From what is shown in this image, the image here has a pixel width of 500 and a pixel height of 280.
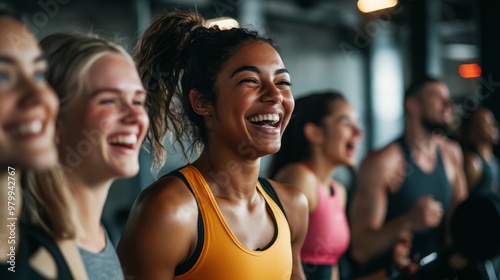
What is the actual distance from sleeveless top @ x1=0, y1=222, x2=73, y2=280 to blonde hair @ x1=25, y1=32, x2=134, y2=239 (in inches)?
0.5

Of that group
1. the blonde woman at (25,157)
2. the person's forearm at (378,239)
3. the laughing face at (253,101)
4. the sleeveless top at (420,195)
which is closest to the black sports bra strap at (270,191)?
the laughing face at (253,101)

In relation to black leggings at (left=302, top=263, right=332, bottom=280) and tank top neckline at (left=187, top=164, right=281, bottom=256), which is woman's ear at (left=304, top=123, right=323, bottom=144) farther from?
tank top neckline at (left=187, top=164, right=281, bottom=256)

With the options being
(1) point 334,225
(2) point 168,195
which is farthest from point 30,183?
(1) point 334,225

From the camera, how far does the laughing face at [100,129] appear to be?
910mm

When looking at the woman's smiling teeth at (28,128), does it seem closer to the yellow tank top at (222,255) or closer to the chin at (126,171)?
the chin at (126,171)

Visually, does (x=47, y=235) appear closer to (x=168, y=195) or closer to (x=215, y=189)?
(x=168, y=195)

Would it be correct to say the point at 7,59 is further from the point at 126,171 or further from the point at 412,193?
the point at 412,193

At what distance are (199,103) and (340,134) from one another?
1054 mm

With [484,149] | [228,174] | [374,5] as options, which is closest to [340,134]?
[228,174]

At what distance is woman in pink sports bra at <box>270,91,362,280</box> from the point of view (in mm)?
2242

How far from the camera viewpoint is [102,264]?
0.94m

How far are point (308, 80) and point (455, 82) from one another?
3076 mm

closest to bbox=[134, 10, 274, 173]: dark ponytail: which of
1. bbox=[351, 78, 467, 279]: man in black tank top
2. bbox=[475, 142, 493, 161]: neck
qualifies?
bbox=[351, 78, 467, 279]: man in black tank top

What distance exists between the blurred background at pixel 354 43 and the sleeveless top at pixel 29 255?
12.4 ft
